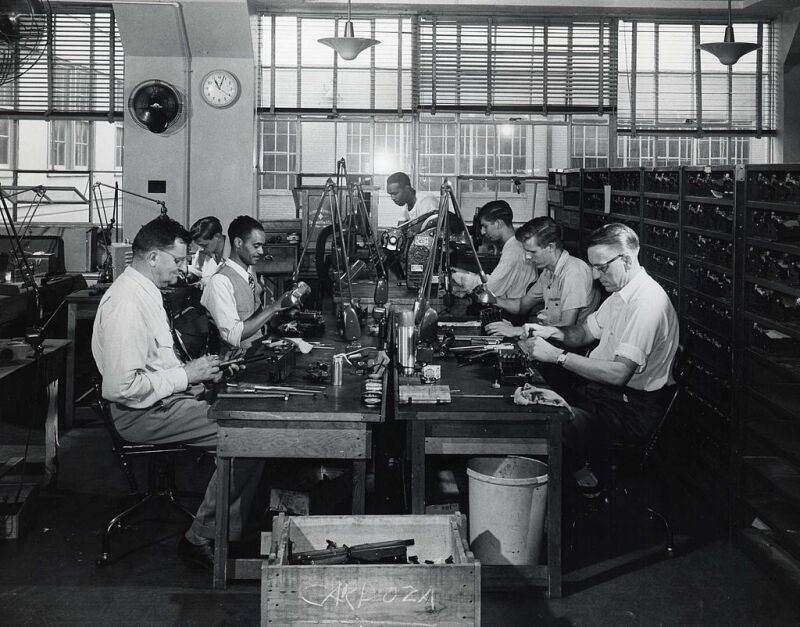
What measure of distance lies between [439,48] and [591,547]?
6.74 m

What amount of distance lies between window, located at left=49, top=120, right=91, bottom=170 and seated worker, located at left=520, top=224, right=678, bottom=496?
42.8ft

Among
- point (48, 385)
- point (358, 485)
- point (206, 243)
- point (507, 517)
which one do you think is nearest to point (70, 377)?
point (206, 243)

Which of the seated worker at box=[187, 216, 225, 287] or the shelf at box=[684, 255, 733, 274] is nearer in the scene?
the shelf at box=[684, 255, 733, 274]

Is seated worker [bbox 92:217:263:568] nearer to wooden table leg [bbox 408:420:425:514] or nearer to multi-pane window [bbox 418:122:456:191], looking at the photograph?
wooden table leg [bbox 408:420:425:514]

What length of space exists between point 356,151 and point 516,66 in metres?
2.24

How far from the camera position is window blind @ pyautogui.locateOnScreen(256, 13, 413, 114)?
9.74m

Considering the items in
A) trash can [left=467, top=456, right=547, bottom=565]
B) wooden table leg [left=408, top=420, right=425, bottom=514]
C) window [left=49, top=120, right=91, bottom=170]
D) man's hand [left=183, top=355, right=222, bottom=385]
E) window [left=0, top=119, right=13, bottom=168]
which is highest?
window [left=49, top=120, right=91, bottom=170]

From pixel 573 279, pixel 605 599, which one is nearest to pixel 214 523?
pixel 605 599

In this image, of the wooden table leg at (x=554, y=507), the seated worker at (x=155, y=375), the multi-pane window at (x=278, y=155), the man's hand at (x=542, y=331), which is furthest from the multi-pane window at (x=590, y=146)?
the wooden table leg at (x=554, y=507)

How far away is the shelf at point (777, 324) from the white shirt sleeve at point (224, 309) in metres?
2.55

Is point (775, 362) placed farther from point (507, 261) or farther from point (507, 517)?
point (507, 261)

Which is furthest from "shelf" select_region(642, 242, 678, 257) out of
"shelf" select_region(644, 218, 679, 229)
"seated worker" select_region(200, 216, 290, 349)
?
"seated worker" select_region(200, 216, 290, 349)

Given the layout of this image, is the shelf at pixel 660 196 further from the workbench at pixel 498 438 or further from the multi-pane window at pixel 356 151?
the multi-pane window at pixel 356 151

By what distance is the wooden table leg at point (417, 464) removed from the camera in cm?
349
